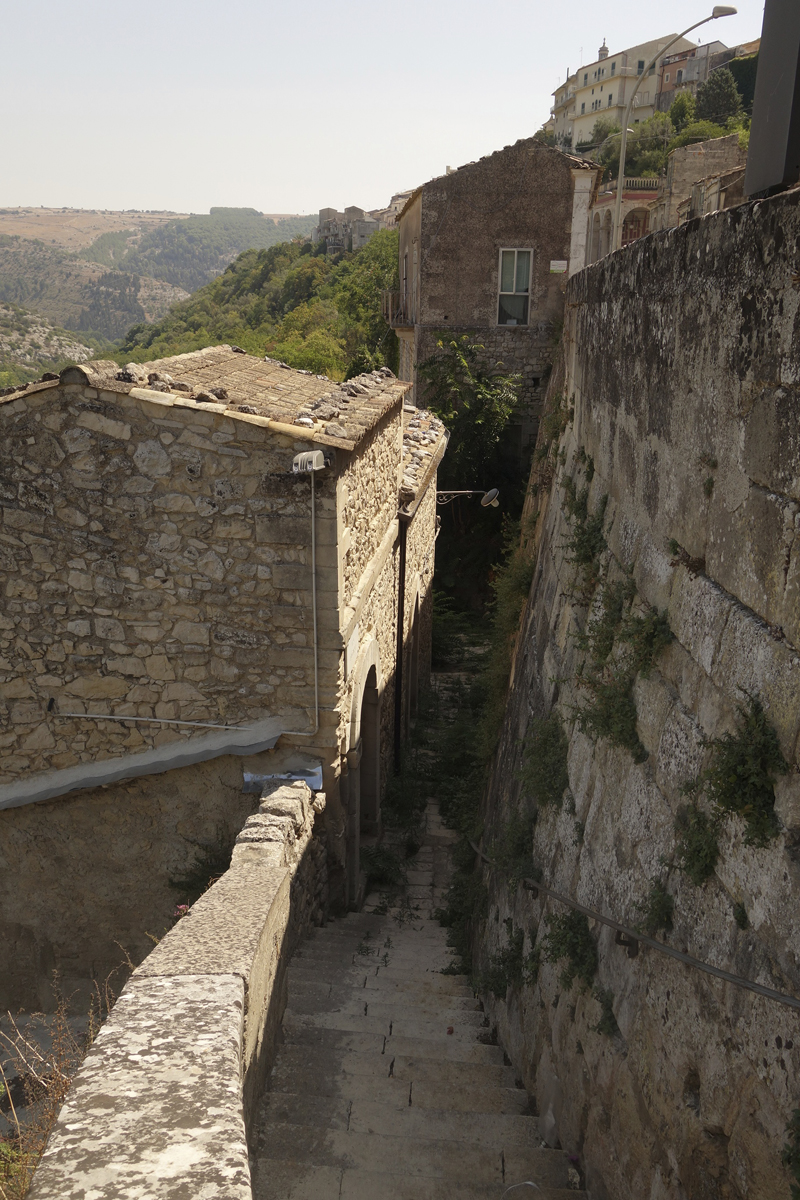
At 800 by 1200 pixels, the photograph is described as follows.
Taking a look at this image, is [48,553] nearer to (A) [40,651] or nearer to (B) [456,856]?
(A) [40,651]

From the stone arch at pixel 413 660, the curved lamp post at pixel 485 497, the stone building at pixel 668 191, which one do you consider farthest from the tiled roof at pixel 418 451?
the stone building at pixel 668 191

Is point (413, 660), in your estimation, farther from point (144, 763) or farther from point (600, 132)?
point (600, 132)

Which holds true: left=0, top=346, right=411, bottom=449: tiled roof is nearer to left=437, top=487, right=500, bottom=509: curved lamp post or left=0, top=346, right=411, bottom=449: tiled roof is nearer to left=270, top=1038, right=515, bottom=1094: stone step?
left=437, top=487, right=500, bottom=509: curved lamp post

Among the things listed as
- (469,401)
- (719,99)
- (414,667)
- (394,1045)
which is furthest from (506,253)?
(719,99)

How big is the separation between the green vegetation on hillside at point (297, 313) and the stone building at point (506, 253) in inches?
270

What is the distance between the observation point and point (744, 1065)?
8.00ft

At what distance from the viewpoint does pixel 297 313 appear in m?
55.6

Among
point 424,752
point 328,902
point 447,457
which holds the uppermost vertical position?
point 447,457

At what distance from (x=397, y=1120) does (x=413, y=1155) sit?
1.00 feet

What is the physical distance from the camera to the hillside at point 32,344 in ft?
301

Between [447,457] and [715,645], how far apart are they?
1513cm

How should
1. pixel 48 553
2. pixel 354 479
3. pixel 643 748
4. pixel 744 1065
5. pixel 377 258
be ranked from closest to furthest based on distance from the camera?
pixel 744 1065 → pixel 643 748 → pixel 48 553 → pixel 354 479 → pixel 377 258

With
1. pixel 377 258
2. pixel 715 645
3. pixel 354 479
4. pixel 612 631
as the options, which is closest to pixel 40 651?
pixel 354 479

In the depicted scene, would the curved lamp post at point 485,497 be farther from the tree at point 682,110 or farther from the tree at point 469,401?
the tree at point 682,110
